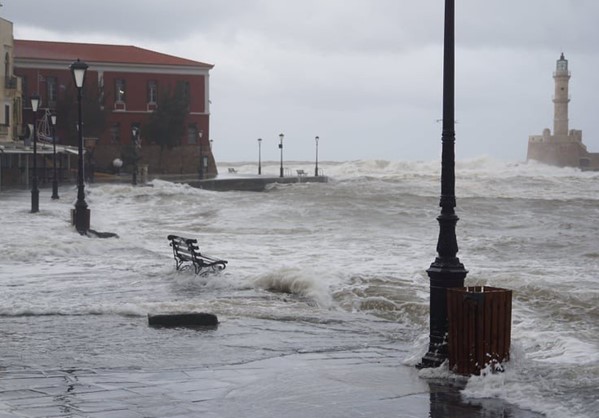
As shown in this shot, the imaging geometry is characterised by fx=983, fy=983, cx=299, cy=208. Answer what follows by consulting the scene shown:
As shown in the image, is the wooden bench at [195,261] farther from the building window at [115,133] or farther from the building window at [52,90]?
the building window at [115,133]

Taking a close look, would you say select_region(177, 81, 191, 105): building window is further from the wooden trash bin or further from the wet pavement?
the wooden trash bin

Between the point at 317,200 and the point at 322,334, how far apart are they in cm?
4322

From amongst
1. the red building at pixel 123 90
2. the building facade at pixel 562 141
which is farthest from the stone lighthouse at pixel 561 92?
the red building at pixel 123 90

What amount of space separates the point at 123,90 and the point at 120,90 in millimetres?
286

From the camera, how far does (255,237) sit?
1210 inches

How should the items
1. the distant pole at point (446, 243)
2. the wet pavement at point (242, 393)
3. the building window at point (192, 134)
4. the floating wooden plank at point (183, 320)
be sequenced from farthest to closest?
the building window at point (192, 134)
the floating wooden plank at point (183, 320)
the distant pole at point (446, 243)
the wet pavement at point (242, 393)

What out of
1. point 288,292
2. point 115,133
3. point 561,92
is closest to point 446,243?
point 288,292

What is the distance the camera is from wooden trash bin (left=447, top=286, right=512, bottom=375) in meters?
8.53

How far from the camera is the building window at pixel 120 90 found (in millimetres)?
81062

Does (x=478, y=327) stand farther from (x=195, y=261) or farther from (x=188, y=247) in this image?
(x=188, y=247)

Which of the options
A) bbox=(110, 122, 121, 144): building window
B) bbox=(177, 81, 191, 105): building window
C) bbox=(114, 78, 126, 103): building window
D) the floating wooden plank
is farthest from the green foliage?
the floating wooden plank

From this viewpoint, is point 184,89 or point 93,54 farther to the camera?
point 93,54

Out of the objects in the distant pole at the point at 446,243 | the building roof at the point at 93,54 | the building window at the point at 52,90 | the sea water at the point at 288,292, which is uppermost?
the building roof at the point at 93,54

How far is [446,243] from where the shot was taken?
9.34 meters
